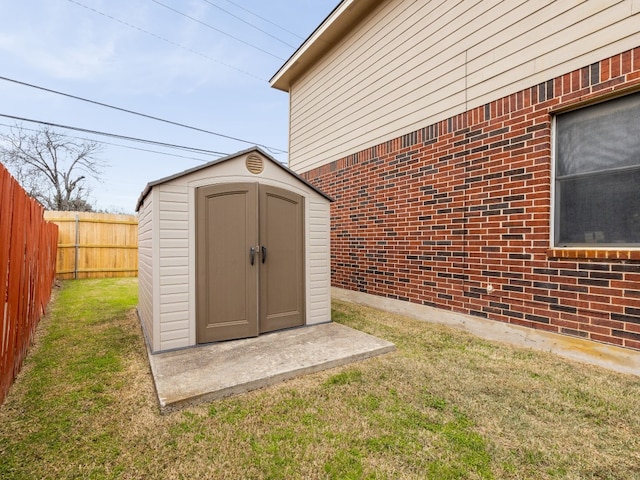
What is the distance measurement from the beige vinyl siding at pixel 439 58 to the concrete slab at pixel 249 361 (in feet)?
11.4

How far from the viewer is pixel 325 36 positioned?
21.9ft

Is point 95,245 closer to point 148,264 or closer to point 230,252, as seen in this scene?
point 148,264

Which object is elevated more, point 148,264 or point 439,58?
point 439,58

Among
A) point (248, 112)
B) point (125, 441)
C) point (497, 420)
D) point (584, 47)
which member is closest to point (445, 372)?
point (497, 420)

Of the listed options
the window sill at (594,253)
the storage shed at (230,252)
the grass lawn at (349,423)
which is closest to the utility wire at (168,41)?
the storage shed at (230,252)

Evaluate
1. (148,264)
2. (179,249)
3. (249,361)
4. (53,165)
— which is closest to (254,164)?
(179,249)

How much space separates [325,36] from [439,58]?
317cm

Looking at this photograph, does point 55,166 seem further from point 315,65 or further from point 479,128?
point 479,128

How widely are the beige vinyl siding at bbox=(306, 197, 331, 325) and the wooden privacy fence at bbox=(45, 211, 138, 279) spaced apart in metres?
9.22

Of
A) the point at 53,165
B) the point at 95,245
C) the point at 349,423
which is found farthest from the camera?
the point at 53,165

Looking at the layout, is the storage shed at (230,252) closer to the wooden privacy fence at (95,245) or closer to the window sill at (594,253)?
the window sill at (594,253)

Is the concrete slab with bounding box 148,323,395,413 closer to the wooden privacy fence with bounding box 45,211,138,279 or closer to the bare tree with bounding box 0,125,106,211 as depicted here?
the wooden privacy fence with bounding box 45,211,138,279

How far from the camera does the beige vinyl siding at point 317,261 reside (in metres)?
4.45

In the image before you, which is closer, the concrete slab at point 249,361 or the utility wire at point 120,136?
the concrete slab at point 249,361
